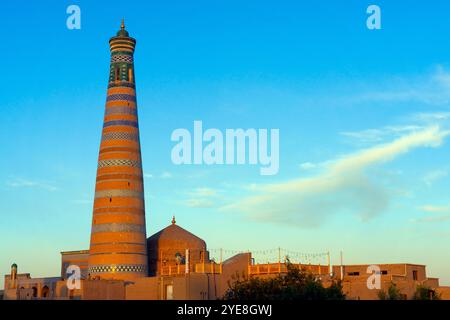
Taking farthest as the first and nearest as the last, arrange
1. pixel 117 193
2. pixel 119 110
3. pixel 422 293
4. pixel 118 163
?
pixel 119 110
pixel 118 163
pixel 117 193
pixel 422 293

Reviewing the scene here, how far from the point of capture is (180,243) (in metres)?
57.2

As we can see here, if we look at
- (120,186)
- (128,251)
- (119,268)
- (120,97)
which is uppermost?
(120,97)

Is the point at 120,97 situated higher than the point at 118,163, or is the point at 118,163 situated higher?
the point at 120,97

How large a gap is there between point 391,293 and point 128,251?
2100 centimetres

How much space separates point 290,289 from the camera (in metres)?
37.5

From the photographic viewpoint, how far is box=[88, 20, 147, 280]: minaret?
54.8 m

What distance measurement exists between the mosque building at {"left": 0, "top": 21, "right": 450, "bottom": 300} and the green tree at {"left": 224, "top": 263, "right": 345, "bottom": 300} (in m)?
6.93

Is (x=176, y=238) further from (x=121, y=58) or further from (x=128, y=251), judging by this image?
(x=121, y=58)

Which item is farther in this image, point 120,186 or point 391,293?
point 120,186

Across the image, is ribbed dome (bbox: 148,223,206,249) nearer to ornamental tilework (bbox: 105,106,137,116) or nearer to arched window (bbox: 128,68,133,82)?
ornamental tilework (bbox: 105,106,137,116)

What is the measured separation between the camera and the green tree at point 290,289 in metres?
36.8

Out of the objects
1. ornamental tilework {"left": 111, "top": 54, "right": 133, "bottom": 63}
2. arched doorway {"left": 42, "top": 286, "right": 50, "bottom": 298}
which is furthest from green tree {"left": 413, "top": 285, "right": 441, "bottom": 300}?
ornamental tilework {"left": 111, "top": 54, "right": 133, "bottom": 63}

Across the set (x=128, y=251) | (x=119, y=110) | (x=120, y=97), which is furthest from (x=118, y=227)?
(x=120, y=97)
